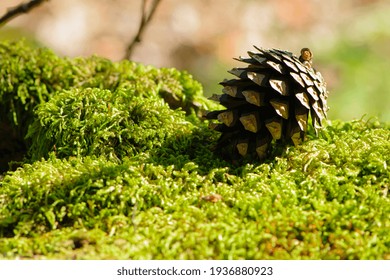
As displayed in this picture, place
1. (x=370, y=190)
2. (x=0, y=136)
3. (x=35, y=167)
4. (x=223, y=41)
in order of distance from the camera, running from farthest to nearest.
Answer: (x=223, y=41) < (x=0, y=136) < (x=35, y=167) < (x=370, y=190)

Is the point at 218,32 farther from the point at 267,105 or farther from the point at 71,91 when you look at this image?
the point at 267,105

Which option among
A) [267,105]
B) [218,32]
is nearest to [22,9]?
[267,105]

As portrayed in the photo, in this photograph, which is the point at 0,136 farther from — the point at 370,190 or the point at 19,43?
the point at 370,190

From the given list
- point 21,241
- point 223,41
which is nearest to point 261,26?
point 223,41

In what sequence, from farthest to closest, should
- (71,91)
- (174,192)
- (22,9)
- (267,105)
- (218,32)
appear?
1. (218,32)
2. (22,9)
3. (71,91)
4. (267,105)
5. (174,192)

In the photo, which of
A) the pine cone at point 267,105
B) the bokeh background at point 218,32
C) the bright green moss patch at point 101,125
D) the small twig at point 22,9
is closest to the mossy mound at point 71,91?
the bright green moss patch at point 101,125

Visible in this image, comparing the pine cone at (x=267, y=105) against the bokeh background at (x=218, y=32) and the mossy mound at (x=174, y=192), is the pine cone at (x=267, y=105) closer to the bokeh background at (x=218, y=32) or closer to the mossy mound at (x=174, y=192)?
the mossy mound at (x=174, y=192)
